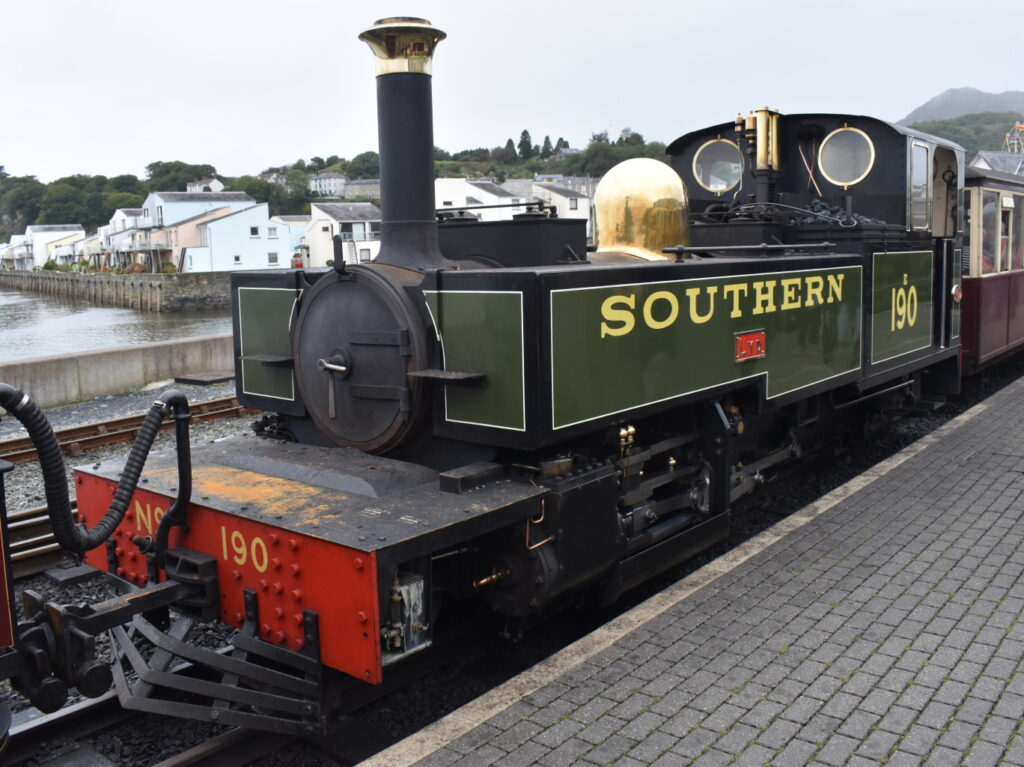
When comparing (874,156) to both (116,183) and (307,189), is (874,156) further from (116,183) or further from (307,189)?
(116,183)

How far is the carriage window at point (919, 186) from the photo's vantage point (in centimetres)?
749

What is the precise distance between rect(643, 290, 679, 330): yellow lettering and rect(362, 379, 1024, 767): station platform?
132 centimetres

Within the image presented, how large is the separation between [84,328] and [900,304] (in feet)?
121

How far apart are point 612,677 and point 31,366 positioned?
363 inches

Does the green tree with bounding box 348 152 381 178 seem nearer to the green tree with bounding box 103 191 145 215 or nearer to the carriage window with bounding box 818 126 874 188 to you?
the green tree with bounding box 103 191 145 215

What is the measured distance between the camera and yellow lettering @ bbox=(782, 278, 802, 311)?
5699mm

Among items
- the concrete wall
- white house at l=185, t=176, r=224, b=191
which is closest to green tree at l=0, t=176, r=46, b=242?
white house at l=185, t=176, r=224, b=191

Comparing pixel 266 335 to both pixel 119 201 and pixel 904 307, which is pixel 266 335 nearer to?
pixel 904 307

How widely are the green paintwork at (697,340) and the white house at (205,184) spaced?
104m

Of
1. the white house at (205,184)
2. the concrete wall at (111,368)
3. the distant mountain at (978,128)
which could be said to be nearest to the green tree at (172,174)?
the white house at (205,184)

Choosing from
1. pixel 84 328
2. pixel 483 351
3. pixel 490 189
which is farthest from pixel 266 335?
pixel 490 189

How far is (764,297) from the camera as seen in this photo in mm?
5480

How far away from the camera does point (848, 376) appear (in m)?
6.60

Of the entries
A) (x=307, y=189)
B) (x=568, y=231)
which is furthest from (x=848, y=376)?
(x=307, y=189)
